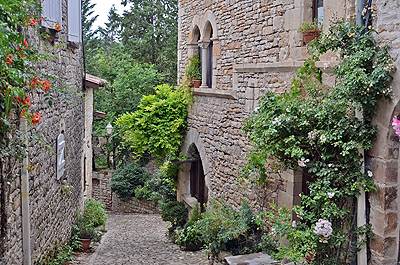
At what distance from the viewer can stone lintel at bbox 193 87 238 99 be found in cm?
739

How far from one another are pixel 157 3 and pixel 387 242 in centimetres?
2252

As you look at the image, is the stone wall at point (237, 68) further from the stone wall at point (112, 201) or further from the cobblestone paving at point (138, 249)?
the stone wall at point (112, 201)

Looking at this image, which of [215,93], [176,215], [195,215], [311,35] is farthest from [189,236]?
[311,35]

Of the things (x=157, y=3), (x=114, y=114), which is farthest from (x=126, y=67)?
(x=157, y=3)

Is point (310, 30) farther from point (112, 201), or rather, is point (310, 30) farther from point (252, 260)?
point (112, 201)

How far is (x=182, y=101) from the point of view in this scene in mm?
10117

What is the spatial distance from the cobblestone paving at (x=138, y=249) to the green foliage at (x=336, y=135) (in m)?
3.45

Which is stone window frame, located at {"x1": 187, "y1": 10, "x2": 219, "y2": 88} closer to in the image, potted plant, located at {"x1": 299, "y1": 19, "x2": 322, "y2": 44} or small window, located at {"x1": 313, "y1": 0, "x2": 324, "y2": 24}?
small window, located at {"x1": 313, "y1": 0, "x2": 324, "y2": 24}

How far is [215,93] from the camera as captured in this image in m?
8.14

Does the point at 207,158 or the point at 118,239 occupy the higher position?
the point at 207,158

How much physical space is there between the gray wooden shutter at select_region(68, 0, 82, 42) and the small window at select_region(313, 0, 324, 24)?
4.24 m

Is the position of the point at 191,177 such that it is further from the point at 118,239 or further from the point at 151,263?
the point at 151,263

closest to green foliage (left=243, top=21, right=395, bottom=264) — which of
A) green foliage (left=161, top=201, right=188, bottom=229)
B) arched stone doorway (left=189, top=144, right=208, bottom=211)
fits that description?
arched stone doorway (left=189, top=144, right=208, bottom=211)

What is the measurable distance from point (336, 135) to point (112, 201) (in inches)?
580
